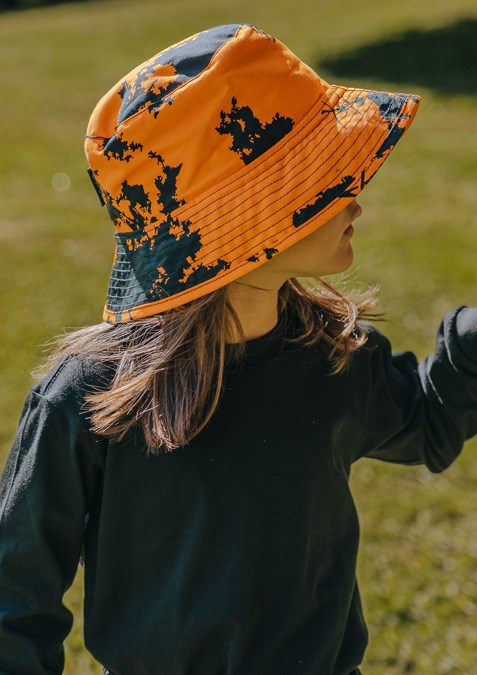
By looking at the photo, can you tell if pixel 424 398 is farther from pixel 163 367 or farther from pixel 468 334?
pixel 163 367

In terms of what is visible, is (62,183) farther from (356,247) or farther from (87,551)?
(87,551)

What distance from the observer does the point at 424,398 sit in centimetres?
212

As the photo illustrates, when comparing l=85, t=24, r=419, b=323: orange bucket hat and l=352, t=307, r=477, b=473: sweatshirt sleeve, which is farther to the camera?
l=352, t=307, r=477, b=473: sweatshirt sleeve

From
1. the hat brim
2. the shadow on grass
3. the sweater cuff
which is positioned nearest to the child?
the hat brim

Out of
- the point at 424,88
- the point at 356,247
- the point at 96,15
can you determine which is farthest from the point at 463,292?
the point at 96,15

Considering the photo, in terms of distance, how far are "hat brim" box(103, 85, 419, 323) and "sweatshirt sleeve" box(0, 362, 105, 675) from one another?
0.84 feet

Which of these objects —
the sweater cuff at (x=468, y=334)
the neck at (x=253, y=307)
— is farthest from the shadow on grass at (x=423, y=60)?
the neck at (x=253, y=307)

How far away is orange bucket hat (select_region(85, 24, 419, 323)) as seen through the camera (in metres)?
1.65

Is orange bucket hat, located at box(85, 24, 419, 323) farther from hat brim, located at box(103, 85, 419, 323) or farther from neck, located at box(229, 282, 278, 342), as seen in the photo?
neck, located at box(229, 282, 278, 342)

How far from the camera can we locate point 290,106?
1720 mm

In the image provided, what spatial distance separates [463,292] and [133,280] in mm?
4766

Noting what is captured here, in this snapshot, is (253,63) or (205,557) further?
(205,557)

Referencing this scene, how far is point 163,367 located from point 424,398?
0.66 meters

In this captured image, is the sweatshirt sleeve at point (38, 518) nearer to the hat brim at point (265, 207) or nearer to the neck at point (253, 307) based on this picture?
the hat brim at point (265, 207)
